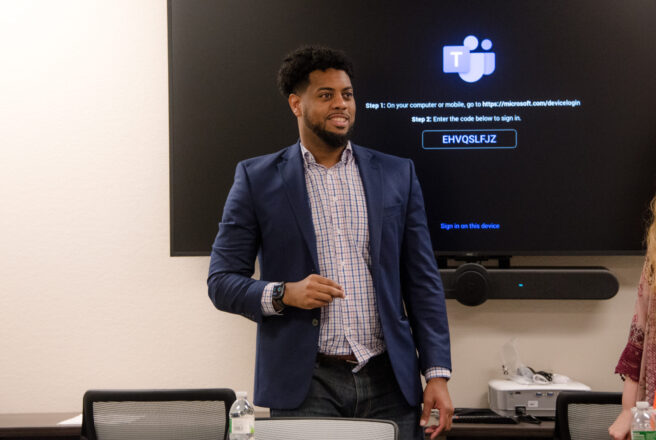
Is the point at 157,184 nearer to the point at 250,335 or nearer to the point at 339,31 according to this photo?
the point at 250,335

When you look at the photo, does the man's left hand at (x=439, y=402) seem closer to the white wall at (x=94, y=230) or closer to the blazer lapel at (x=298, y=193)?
the blazer lapel at (x=298, y=193)

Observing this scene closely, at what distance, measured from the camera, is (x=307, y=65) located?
233 cm

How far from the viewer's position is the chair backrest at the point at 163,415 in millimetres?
1955

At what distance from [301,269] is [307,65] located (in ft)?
2.27

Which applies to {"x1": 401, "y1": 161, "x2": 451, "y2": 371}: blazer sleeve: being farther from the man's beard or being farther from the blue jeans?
the man's beard

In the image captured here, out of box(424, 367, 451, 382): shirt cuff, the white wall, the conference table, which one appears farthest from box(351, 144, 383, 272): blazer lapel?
the white wall

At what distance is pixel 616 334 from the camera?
9.96 ft

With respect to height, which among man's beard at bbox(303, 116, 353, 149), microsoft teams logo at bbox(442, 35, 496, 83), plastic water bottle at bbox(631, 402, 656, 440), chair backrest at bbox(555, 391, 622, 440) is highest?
microsoft teams logo at bbox(442, 35, 496, 83)

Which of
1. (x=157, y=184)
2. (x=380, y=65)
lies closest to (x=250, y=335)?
(x=157, y=184)

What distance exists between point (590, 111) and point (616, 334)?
0.97m

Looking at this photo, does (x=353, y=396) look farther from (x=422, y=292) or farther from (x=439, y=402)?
(x=422, y=292)

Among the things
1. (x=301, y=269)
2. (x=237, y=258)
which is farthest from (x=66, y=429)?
(x=301, y=269)

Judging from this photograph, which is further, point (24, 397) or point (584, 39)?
point (24, 397)

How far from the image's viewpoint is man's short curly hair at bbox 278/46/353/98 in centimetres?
231
